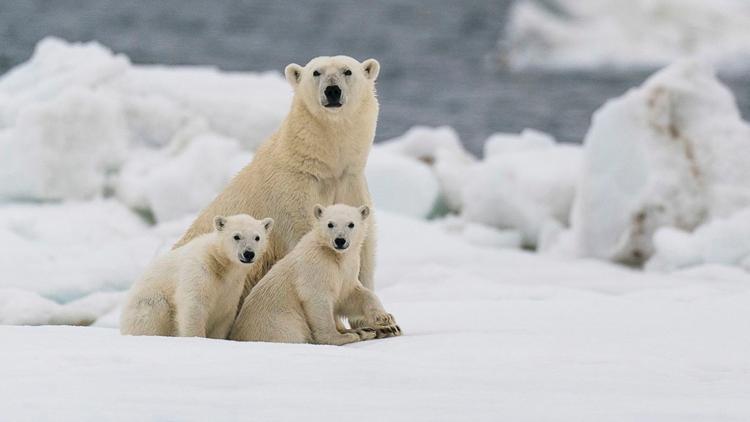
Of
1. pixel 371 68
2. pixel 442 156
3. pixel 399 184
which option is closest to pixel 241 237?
pixel 371 68

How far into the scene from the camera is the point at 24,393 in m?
4.73

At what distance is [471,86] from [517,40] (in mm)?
3732

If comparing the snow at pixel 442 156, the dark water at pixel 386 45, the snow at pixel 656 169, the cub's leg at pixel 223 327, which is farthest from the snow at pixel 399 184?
the dark water at pixel 386 45

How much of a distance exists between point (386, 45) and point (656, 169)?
20.1m

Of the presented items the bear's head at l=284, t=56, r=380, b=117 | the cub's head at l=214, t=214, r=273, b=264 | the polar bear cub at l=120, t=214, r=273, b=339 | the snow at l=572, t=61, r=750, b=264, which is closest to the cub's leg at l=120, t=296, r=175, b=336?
the polar bear cub at l=120, t=214, r=273, b=339

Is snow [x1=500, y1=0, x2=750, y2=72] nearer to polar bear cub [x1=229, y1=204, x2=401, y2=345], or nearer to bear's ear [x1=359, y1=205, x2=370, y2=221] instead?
bear's ear [x1=359, y1=205, x2=370, y2=221]

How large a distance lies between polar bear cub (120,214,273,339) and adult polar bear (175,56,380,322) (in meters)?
0.37

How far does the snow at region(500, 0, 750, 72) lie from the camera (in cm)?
2873

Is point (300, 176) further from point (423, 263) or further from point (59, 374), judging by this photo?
point (423, 263)

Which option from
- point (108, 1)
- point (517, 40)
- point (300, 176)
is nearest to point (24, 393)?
point (300, 176)

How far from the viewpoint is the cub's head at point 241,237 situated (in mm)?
6395

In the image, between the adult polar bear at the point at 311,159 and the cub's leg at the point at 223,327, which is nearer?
the cub's leg at the point at 223,327

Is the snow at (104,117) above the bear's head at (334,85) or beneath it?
above

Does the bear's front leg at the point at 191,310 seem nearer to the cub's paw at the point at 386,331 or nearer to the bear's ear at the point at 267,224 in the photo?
the bear's ear at the point at 267,224
